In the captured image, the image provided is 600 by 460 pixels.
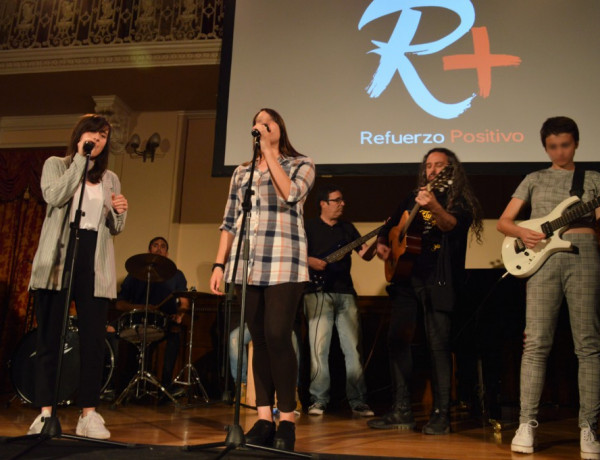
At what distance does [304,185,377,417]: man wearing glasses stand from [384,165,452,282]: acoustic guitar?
0.72 m

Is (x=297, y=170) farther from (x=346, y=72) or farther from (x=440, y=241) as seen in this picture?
(x=346, y=72)

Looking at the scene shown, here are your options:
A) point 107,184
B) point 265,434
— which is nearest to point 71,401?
point 107,184

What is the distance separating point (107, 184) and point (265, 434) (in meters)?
1.39

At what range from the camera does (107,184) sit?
2787mm

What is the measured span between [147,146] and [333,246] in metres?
3.05

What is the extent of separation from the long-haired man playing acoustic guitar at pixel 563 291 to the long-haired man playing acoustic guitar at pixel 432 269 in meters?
0.40

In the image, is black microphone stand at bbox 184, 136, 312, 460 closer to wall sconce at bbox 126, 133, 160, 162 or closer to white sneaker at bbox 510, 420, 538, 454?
white sneaker at bbox 510, 420, 538, 454

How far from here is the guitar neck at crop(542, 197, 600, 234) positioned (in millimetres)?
2533

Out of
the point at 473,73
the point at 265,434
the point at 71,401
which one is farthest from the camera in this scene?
the point at 71,401

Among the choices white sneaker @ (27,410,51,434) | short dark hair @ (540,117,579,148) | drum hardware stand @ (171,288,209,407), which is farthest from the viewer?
drum hardware stand @ (171,288,209,407)

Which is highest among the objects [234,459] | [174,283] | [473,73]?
[473,73]

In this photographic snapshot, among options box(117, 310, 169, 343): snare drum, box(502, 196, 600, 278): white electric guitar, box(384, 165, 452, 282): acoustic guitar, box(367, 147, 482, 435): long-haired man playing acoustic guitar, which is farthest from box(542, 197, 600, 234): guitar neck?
box(117, 310, 169, 343): snare drum

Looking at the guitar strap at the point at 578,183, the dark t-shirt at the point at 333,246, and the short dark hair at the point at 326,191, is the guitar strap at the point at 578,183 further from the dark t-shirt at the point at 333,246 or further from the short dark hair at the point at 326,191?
the short dark hair at the point at 326,191

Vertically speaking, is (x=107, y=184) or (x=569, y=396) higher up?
(x=107, y=184)
